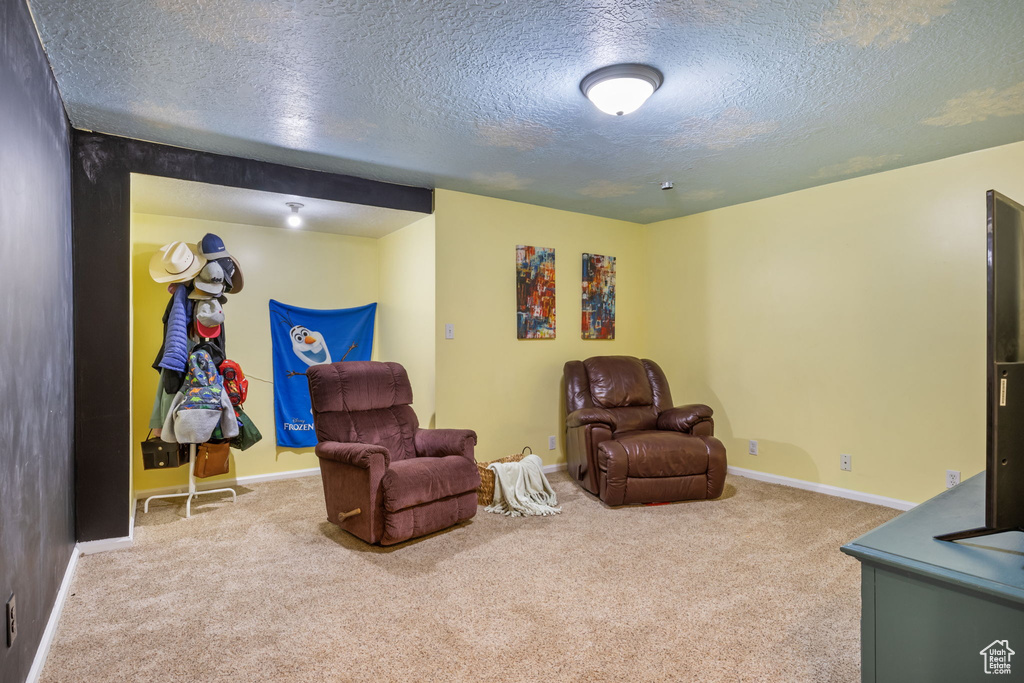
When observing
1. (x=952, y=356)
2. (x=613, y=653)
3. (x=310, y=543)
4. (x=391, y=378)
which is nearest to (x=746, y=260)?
(x=952, y=356)

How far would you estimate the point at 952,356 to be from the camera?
3389mm

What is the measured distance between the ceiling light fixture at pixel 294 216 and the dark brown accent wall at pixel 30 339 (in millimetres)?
1362

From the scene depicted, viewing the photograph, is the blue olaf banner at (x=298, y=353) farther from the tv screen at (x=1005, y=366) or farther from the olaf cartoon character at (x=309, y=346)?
the tv screen at (x=1005, y=366)

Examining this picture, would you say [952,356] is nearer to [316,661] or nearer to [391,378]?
[391,378]

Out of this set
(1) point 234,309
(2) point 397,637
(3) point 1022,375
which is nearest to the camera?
(3) point 1022,375

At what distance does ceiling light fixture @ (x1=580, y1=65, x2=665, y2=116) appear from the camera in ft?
7.49

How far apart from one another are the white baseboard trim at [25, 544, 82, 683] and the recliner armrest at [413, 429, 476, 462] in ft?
5.82

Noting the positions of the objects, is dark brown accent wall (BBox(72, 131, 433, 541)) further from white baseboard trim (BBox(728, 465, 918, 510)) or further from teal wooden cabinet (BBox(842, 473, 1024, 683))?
white baseboard trim (BBox(728, 465, 918, 510))

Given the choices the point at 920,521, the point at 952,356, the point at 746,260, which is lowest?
the point at 920,521

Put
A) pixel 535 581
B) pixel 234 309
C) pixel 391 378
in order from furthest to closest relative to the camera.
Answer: pixel 234 309 < pixel 391 378 < pixel 535 581

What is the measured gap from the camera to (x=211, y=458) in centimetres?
381

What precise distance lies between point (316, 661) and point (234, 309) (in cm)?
320

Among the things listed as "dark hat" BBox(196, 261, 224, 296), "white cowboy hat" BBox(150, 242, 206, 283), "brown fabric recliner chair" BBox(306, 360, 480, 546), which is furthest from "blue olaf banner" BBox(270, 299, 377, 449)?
"brown fabric recliner chair" BBox(306, 360, 480, 546)

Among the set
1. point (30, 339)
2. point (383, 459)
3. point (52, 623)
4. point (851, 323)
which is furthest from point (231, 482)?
point (851, 323)
